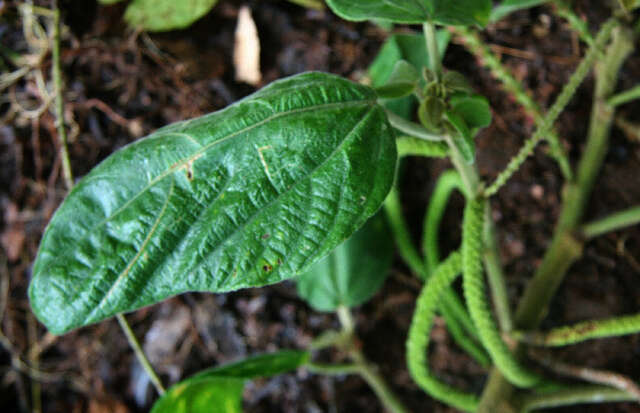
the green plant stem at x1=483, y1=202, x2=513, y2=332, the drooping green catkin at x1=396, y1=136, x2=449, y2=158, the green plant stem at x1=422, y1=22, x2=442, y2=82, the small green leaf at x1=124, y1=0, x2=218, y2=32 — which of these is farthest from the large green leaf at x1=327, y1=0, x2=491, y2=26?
the small green leaf at x1=124, y1=0, x2=218, y2=32

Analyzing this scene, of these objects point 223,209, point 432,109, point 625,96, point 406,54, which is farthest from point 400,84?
point 625,96

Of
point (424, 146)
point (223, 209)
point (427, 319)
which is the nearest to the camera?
point (223, 209)

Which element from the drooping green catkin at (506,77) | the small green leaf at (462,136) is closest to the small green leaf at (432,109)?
Result: the small green leaf at (462,136)

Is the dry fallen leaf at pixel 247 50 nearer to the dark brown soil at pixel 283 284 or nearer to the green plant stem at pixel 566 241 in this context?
the dark brown soil at pixel 283 284

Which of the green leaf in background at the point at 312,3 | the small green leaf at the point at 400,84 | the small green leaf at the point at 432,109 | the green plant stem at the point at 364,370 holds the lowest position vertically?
the green plant stem at the point at 364,370

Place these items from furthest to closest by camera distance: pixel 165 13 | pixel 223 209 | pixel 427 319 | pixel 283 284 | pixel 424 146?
pixel 283 284
pixel 165 13
pixel 427 319
pixel 424 146
pixel 223 209

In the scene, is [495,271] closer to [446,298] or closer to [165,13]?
[446,298]

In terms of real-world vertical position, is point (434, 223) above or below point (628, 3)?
below

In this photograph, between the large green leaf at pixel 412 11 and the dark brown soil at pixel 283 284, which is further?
the dark brown soil at pixel 283 284
